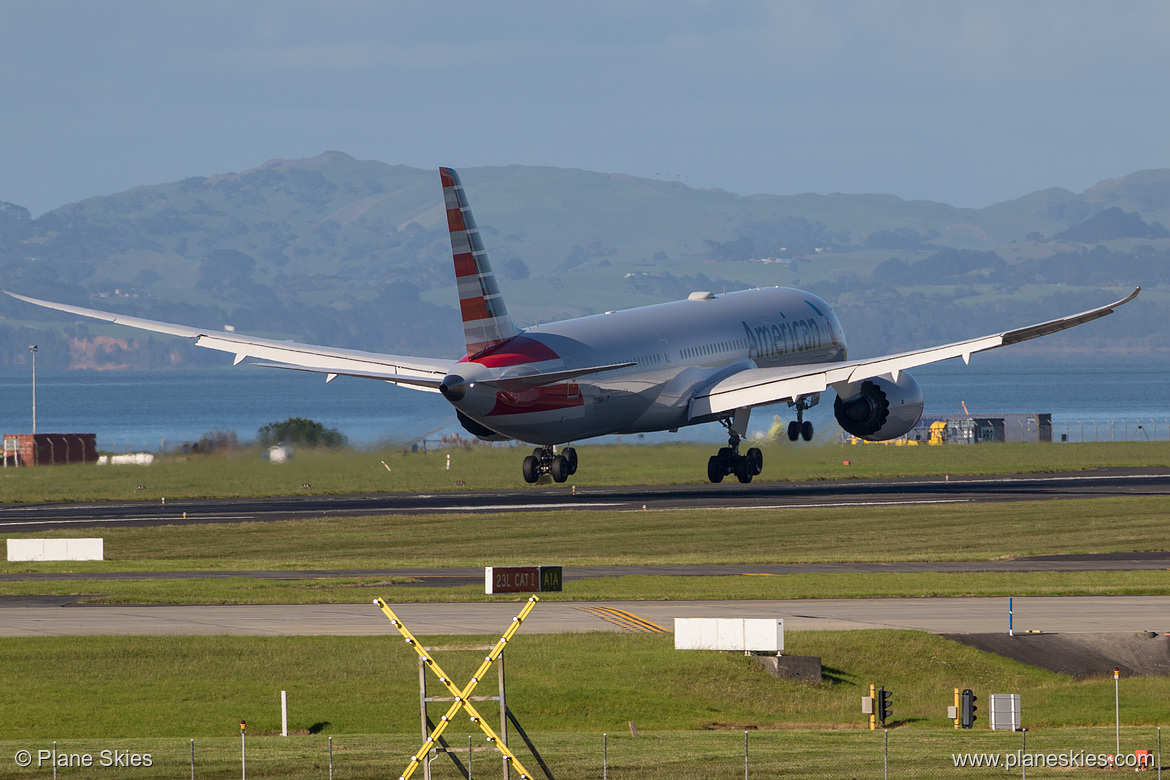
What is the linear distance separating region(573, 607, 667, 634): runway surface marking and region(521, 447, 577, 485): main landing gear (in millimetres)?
15325

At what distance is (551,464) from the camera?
227ft

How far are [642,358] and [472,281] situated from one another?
1215cm

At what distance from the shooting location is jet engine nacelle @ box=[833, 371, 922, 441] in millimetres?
75750

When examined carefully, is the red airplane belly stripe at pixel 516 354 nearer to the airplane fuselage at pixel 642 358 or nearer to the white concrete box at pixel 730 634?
the airplane fuselage at pixel 642 358

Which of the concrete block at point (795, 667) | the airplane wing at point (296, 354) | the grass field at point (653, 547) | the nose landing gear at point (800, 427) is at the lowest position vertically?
the concrete block at point (795, 667)

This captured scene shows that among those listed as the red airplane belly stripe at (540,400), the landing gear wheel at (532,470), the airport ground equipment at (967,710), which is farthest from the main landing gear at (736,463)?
the airport ground equipment at (967,710)

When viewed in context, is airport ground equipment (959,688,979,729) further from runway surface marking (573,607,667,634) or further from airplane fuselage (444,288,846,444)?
airplane fuselage (444,288,846,444)

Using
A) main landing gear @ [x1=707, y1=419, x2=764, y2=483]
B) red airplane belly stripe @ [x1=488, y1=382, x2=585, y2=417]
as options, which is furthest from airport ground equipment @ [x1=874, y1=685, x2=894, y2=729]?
main landing gear @ [x1=707, y1=419, x2=764, y2=483]

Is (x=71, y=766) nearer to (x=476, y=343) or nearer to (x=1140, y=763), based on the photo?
(x=1140, y=763)

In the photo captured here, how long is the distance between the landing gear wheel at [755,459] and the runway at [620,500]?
3.17 meters

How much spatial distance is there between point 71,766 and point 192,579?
98.3 ft

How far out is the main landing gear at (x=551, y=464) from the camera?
226 ft

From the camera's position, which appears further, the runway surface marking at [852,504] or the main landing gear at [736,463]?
the runway surface marking at [852,504]

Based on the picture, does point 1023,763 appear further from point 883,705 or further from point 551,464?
point 551,464
